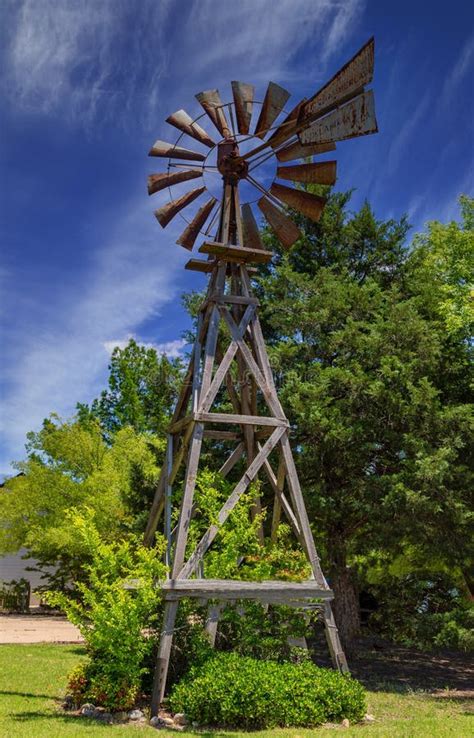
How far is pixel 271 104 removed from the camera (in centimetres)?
1064

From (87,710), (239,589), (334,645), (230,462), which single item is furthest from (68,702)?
(230,462)

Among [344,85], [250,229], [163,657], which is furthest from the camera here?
[250,229]

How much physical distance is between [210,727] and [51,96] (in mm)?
10233

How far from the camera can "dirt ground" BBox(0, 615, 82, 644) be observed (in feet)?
52.6

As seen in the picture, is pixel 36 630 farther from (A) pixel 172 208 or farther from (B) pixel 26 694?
(A) pixel 172 208

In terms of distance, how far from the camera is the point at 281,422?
10.2 metres

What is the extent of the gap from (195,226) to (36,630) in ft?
43.2

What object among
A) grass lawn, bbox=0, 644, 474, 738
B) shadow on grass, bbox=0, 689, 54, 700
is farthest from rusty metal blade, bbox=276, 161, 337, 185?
shadow on grass, bbox=0, 689, 54, 700

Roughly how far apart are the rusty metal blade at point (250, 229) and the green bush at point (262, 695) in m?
7.07

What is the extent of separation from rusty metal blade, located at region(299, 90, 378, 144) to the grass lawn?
25.9 feet

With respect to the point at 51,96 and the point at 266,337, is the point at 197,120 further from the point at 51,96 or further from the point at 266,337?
the point at 266,337

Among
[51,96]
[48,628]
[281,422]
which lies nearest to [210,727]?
[281,422]

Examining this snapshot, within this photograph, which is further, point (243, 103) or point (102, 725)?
point (243, 103)

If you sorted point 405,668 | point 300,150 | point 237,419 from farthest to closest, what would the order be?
point 405,668
point 300,150
point 237,419
